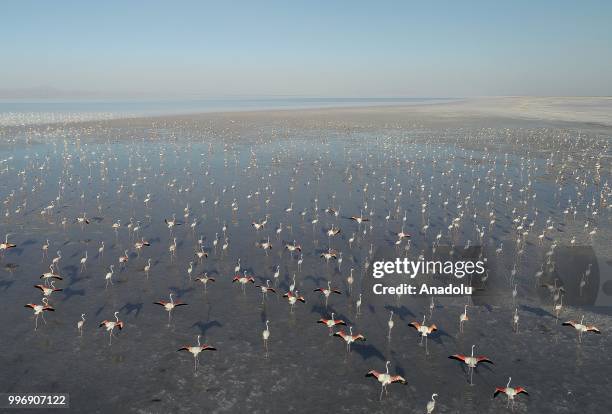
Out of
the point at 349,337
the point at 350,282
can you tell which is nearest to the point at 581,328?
the point at 349,337

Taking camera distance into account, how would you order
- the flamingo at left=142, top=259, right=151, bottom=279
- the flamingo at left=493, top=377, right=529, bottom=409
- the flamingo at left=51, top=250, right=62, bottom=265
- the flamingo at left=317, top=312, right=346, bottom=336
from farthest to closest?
1. the flamingo at left=51, top=250, right=62, bottom=265
2. the flamingo at left=142, top=259, right=151, bottom=279
3. the flamingo at left=317, top=312, right=346, bottom=336
4. the flamingo at left=493, top=377, right=529, bottom=409

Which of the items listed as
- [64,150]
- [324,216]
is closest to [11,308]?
[324,216]

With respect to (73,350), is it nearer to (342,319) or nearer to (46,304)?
(46,304)

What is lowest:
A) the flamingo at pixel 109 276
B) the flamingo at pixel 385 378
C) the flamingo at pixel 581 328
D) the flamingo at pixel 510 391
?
the flamingo at pixel 510 391

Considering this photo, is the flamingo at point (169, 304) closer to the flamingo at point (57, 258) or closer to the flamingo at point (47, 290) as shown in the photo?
the flamingo at point (47, 290)

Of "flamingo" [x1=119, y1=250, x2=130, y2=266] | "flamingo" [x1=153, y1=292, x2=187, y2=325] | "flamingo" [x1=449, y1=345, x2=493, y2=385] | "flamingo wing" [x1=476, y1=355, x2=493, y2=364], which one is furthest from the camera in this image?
"flamingo" [x1=119, y1=250, x2=130, y2=266]

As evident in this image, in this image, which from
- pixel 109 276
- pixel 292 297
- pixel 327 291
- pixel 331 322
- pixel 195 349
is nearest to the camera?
pixel 195 349

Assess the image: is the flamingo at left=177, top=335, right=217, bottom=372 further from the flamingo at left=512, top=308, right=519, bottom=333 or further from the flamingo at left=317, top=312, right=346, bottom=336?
the flamingo at left=512, top=308, right=519, bottom=333

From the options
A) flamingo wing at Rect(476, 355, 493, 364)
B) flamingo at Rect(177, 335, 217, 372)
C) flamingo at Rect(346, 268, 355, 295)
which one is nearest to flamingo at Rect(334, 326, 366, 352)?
flamingo at Rect(346, 268, 355, 295)

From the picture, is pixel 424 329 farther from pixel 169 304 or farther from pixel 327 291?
pixel 169 304

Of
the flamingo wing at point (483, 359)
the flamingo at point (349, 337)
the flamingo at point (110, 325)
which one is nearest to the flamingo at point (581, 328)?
the flamingo wing at point (483, 359)
